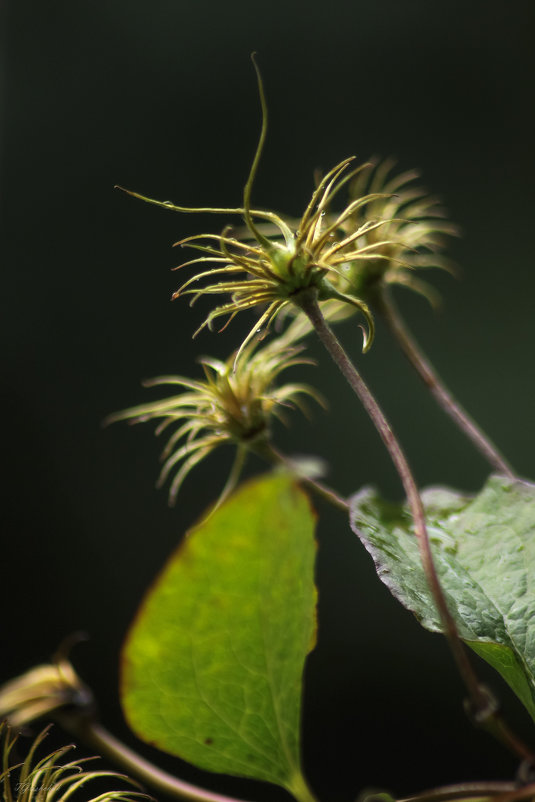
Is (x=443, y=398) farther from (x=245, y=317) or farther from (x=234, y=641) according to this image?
(x=245, y=317)

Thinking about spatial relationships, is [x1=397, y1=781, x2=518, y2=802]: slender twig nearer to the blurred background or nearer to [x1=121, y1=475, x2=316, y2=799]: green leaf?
[x1=121, y1=475, x2=316, y2=799]: green leaf

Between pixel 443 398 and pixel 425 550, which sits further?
pixel 443 398

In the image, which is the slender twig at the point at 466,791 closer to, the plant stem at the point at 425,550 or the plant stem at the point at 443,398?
the plant stem at the point at 425,550

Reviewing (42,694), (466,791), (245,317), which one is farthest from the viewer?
(245,317)

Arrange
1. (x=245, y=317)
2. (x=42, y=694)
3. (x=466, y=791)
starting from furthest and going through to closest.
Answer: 1. (x=245, y=317)
2. (x=42, y=694)
3. (x=466, y=791)

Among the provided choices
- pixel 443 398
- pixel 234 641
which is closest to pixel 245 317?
pixel 443 398

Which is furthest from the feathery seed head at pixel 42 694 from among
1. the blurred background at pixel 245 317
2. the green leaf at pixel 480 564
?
the blurred background at pixel 245 317

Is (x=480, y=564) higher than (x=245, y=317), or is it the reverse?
(x=245, y=317)
